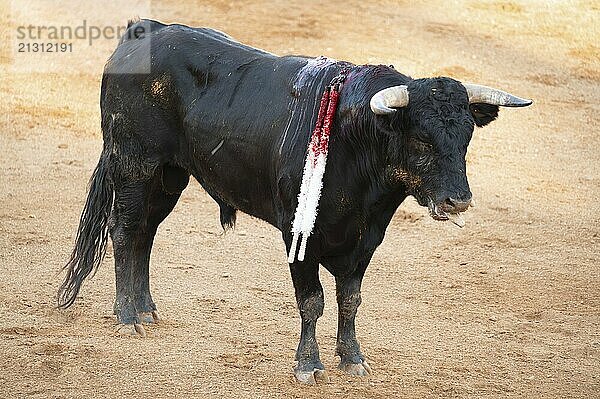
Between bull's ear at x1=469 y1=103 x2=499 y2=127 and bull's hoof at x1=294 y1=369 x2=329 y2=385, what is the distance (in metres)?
1.66

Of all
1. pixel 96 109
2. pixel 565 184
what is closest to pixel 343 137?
pixel 565 184

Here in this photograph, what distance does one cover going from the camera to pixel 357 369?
6023mm

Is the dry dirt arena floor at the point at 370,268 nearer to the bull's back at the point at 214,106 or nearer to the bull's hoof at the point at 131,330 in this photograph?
the bull's hoof at the point at 131,330

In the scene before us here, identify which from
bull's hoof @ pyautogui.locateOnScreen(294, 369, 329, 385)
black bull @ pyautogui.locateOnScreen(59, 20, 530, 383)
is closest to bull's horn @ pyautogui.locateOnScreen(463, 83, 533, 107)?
black bull @ pyautogui.locateOnScreen(59, 20, 530, 383)

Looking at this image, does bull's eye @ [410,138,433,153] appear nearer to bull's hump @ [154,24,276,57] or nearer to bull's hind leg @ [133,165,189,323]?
bull's hump @ [154,24,276,57]

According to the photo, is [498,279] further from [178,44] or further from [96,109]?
[96,109]

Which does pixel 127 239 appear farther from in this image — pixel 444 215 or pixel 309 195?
pixel 444 215

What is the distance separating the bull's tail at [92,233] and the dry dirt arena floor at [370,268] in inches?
9.0

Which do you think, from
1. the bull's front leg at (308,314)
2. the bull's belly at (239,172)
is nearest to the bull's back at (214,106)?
the bull's belly at (239,172)

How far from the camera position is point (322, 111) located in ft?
18.4

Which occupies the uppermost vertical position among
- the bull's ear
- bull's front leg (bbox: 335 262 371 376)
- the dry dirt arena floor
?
the bull's ear

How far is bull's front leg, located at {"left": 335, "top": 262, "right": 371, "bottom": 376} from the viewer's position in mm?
5945

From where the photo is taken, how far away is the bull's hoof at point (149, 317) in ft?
22.1

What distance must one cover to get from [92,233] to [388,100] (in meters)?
2.55
